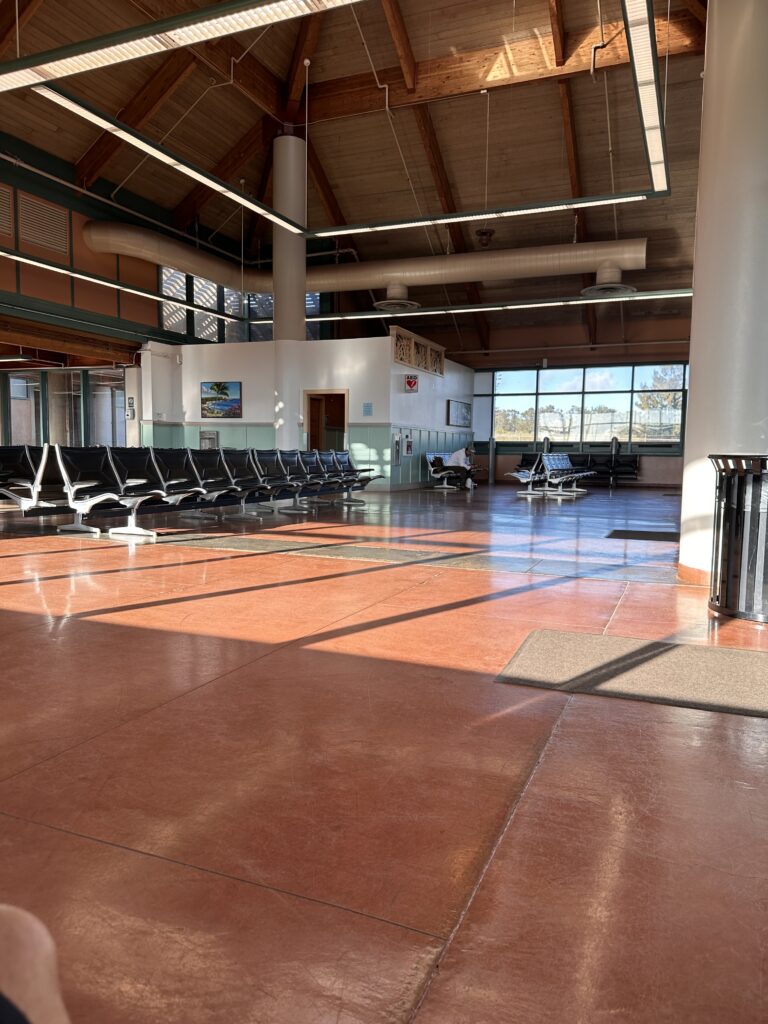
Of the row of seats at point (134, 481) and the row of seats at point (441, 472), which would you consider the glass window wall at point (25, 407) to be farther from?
the row of seats at point (134, 481)

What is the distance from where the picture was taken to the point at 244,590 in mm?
4645

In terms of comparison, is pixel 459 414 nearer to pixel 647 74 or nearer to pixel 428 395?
pixel 428 395

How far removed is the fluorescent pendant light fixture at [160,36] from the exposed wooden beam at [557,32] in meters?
8.16

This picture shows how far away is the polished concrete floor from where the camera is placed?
1244 mm

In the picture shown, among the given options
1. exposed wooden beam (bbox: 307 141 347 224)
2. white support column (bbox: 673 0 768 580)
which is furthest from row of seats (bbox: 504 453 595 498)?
white support column (bbox: 673 0 768 580)

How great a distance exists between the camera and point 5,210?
13.0m

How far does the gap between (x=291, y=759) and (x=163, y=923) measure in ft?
2.52

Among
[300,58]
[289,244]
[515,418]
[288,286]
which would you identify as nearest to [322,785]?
[288,286]

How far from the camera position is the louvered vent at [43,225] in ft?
43.7

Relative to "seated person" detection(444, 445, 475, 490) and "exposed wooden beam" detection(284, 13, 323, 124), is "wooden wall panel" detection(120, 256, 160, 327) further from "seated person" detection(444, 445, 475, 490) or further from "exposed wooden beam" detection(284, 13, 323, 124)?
"seated person" detection(444, 445, 475, 490)

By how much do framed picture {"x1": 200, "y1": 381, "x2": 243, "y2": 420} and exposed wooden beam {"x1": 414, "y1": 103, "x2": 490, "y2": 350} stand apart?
6.32 m

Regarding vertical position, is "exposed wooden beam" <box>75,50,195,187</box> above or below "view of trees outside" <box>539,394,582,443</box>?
above

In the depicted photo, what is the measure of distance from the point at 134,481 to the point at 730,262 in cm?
A: 594

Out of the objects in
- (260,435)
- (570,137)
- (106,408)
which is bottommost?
(260,435)
